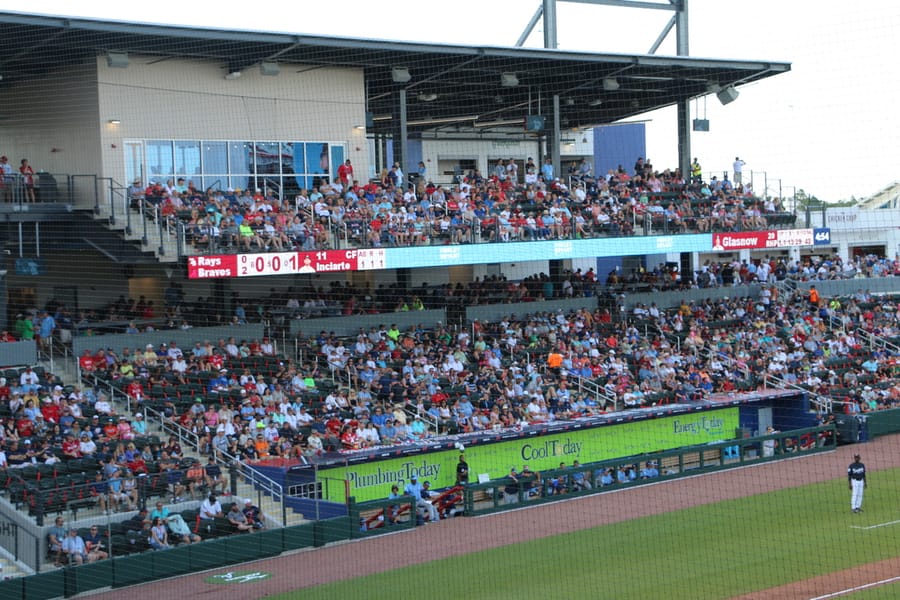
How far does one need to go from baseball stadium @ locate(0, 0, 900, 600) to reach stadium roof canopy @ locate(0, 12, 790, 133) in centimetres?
8

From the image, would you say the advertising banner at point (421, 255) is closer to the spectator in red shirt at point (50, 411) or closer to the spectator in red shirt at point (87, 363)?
the spectator in red shirt at point (87, 363)

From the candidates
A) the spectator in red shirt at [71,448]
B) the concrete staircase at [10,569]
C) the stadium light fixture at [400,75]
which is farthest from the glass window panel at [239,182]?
the concrete staircase at [10,569]

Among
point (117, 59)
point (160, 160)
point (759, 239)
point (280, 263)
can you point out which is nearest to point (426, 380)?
point (280, 263)

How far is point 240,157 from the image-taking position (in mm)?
18469

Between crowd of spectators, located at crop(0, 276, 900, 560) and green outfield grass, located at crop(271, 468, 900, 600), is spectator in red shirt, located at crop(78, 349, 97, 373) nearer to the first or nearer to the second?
crowd of spectators, located at crop(0, 276, 900, 560)

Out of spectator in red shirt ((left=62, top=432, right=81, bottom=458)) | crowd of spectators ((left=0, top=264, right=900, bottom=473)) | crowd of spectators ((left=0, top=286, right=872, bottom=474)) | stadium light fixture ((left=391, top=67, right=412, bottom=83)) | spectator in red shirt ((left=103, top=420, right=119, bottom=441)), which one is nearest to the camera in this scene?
spectator in red shirt ((left=62, top=432, right=81, bottom=458))

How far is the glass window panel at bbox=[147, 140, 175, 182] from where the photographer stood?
57.6ft

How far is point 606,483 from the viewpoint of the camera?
17391 millimetres

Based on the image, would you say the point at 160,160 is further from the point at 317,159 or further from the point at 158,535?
the point at 158,535

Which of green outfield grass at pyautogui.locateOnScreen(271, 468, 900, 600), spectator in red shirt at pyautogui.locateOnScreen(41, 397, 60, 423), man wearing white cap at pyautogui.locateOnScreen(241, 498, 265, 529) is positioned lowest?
green outfield grass at pyautogui.locateOnScreen(271, 468, 900, 600)

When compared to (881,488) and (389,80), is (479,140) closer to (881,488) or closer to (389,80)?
(389,80)

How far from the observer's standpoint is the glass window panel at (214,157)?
18.1m

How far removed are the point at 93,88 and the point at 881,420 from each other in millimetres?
14342

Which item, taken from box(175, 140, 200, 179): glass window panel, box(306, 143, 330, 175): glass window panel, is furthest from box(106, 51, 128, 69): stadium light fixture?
box(306, 143, 330, 175): glass window panel
